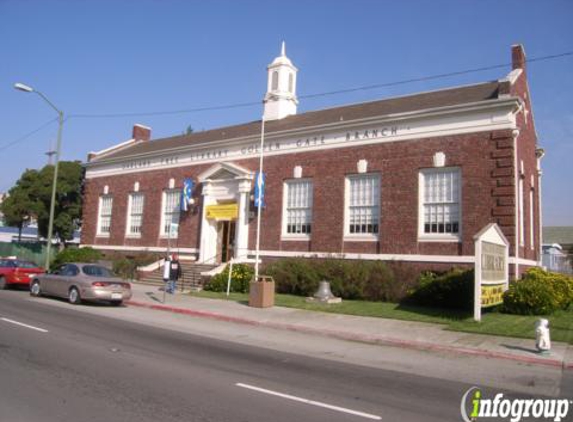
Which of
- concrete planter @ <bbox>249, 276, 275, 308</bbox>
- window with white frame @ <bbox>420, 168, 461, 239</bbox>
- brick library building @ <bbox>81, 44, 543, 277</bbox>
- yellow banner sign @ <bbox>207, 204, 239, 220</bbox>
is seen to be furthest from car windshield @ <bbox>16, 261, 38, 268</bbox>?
window with white frame @ <bbox>420, 168, 461, 239</bbox>

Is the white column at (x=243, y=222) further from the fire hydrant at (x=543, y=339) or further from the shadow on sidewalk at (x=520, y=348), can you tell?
the fire hydrant at (x=543, y=339)

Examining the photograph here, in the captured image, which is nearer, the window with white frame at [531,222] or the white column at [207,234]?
the window with white frame at [531,222]

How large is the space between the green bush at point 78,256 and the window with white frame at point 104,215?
2712 millimetres

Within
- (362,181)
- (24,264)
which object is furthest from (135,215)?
(362,181)

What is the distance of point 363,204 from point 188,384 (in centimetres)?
1553

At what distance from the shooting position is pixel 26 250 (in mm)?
41250

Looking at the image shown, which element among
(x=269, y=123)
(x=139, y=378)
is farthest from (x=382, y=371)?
(x=269, y=123)

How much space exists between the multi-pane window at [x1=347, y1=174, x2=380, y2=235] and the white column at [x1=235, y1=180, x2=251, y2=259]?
575cm

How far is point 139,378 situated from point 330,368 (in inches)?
135

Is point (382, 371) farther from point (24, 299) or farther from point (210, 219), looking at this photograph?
point (210, 219)

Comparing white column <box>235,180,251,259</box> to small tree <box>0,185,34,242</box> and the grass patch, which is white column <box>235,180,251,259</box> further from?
small tree <box>0,185,34,242</box>

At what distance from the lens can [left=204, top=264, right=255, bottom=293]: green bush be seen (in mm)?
22453

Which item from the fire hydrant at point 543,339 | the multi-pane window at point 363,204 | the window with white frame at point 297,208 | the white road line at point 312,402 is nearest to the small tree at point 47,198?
the window with white frame at point 297,208

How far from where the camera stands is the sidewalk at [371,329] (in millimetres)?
11125
